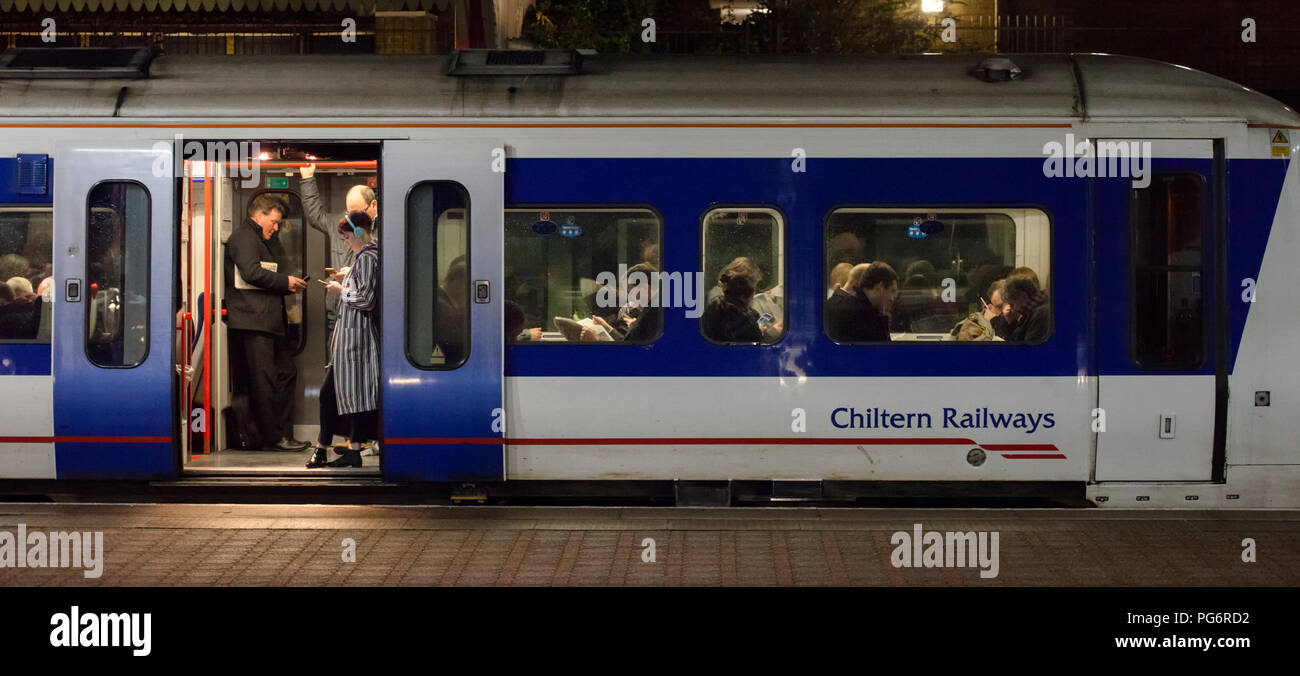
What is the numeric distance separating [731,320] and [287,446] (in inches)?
150

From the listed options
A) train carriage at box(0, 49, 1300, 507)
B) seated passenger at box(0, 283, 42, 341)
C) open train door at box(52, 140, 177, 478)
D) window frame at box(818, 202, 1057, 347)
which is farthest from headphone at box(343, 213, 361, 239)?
window frame at box(818, 202, 1057, 347)

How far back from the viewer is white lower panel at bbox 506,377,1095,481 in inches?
317

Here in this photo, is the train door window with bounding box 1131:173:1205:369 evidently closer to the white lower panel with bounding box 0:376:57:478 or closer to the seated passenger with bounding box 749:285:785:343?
the seated passenger with bounding box 749:285:785:343

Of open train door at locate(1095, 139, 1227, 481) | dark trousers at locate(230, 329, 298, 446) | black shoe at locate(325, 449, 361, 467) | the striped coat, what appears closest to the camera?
open train door at locate(1095, 139, 1227, 481)

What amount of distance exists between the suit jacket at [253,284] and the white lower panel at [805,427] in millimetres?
2266

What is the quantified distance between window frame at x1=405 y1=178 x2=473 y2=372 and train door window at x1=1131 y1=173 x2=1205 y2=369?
4.22 m

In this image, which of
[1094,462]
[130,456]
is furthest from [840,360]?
[130,456]

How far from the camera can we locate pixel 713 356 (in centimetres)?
810

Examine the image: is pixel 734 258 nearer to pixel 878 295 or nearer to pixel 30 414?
pixel 878 295

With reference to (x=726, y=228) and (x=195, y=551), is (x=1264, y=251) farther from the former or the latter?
(x=195, y=551)

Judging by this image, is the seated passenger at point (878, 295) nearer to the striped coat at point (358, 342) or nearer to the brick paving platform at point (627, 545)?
the brick paving platform at point (627, 545)

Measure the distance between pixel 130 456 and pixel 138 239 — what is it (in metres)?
1.41

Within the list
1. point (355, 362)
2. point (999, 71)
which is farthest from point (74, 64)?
point (999, 71)

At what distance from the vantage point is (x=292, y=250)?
34.6ft
